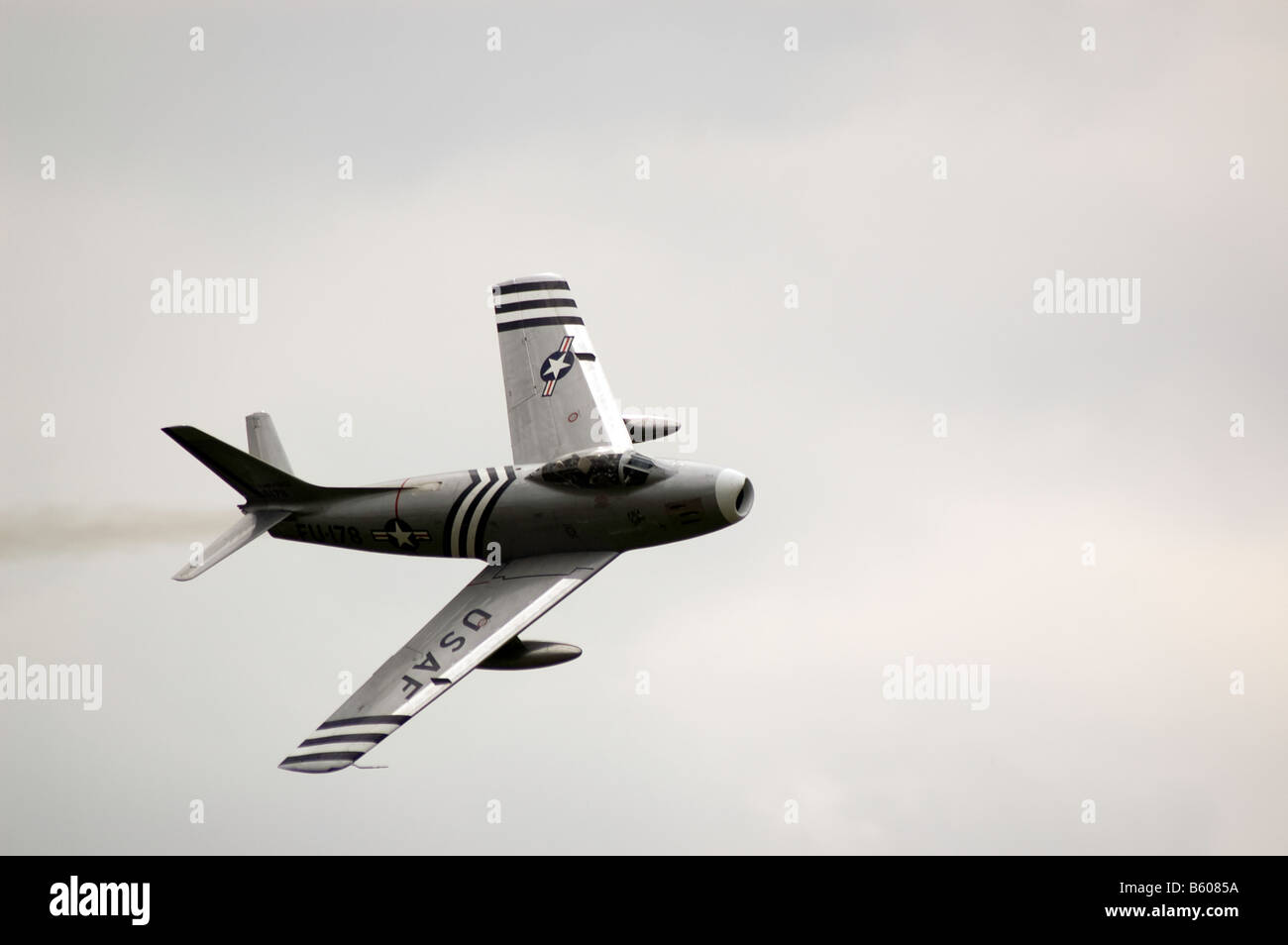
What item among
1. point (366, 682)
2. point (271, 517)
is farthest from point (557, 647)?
point (271, 517)

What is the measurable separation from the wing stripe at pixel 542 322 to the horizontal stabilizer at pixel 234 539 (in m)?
7.89

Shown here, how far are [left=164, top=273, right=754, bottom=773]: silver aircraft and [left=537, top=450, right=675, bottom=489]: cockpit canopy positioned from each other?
0.02 meters

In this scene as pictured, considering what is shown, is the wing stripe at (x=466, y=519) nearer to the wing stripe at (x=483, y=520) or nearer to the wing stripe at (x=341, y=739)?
the wing stripe at (x=483, y=520)

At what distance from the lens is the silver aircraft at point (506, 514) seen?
4328cm

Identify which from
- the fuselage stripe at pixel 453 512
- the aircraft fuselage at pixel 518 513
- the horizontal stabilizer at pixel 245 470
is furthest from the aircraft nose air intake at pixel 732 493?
the horizontal stabilizer at pixel 245 470

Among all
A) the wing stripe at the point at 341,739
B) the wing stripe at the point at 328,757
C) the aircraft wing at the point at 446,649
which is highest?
the aircraft wing at the point at 446,649

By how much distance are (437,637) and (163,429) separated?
940cm

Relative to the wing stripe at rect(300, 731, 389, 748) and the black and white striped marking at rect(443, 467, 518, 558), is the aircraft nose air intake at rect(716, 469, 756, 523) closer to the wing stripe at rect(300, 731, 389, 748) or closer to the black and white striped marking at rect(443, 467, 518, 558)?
the black and white striped marking at rect(443, 467, 518, 558)

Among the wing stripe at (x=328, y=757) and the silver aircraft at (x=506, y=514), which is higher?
the silver aircraft at (x=506, y=514)

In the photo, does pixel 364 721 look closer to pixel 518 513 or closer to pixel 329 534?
pixel 518 513

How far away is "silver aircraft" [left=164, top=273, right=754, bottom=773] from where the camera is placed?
142ft

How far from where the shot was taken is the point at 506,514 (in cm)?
4616

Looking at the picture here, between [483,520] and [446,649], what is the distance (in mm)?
3814

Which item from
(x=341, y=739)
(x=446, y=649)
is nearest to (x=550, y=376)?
(x=446, y=649)
